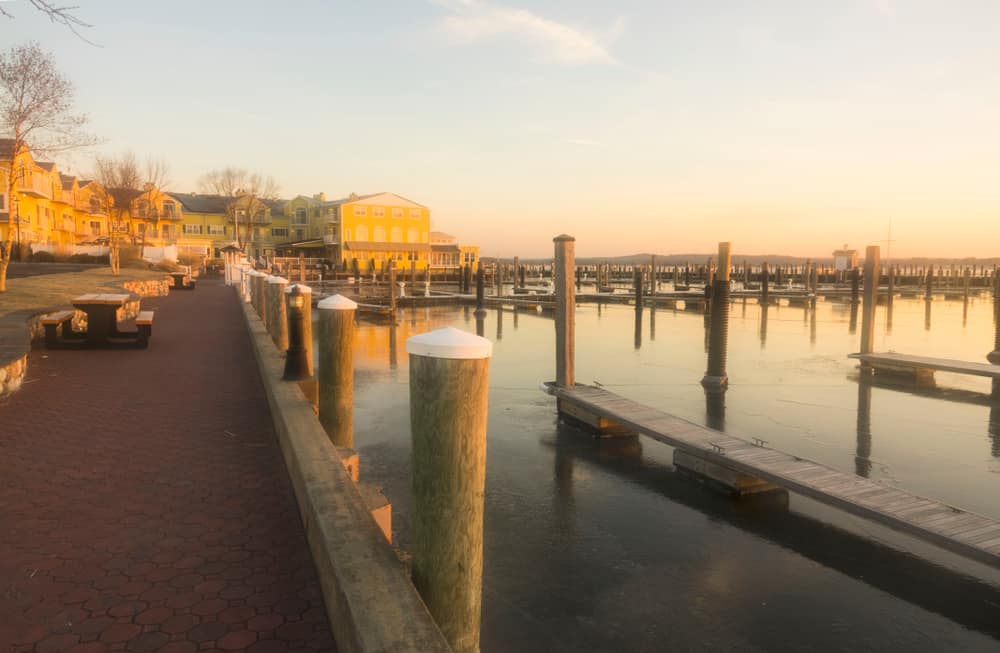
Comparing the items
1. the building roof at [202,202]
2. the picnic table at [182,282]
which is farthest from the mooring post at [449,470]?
the building roof at [202,202]

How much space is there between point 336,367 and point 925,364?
15.4m

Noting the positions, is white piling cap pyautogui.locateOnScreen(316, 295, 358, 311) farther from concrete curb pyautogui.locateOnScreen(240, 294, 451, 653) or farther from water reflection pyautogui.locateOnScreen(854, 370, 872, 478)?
water reflection pyautogui.locateOnScreen(854, 370, 872, 478)

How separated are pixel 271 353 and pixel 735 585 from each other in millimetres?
7569

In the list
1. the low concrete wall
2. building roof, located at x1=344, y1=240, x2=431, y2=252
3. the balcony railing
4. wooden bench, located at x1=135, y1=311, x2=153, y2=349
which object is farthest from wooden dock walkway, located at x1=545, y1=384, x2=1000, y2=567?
building roof, located at x1=344, y1=240, x2=431, y2=252

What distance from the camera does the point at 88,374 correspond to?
32.0 ft

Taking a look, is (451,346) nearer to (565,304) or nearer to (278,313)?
(565,304)

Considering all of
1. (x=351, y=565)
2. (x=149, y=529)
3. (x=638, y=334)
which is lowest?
(x=638, y=334)

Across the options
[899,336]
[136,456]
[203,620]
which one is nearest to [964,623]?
[203,620]

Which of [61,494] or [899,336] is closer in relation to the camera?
[61,494]

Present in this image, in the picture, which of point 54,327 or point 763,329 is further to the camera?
point 763,329

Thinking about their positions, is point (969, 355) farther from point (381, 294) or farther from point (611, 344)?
point (381, 294)

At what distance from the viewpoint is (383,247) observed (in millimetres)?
69188

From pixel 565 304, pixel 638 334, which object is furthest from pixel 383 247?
pixel 565 304

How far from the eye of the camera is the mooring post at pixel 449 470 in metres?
3.32
